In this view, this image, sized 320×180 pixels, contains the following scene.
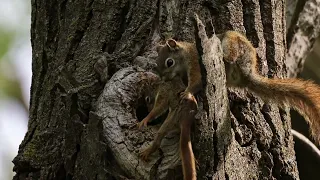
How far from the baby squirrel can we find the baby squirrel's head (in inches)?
2.1

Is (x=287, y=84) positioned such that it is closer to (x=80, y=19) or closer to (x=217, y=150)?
(x=217, y=150)

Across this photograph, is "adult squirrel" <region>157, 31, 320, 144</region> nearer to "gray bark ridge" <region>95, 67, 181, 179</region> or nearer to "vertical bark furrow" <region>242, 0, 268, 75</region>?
"vertical bark furrow" <region>242, 0, 268, 75</region>

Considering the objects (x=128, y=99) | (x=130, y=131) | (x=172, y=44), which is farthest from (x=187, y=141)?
(x=172, y=44)

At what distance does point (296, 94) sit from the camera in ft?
7.01

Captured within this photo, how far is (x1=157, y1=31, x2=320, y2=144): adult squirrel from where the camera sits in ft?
6.93

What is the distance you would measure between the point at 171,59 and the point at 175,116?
0.60m

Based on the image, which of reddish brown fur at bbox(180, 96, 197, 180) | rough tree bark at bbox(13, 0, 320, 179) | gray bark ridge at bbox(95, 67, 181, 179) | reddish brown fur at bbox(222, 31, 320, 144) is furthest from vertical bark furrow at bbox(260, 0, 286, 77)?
reddish brown fur at bbox(180, 96, 197, 180)

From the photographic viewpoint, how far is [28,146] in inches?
82.1

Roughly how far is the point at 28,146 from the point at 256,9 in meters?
0.96

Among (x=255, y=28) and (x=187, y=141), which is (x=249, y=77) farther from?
(x=187, y=141)

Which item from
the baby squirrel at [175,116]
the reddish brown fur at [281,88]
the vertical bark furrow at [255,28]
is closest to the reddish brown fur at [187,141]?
the baby squirrel at [175,116]

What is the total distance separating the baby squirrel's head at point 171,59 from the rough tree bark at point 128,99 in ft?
0.15

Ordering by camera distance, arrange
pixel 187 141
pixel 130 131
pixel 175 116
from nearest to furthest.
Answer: pixel 187 141 → pixel 175 116 → pixel 130 131

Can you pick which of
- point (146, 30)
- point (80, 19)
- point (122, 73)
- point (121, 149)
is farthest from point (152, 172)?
point (80, 19)
